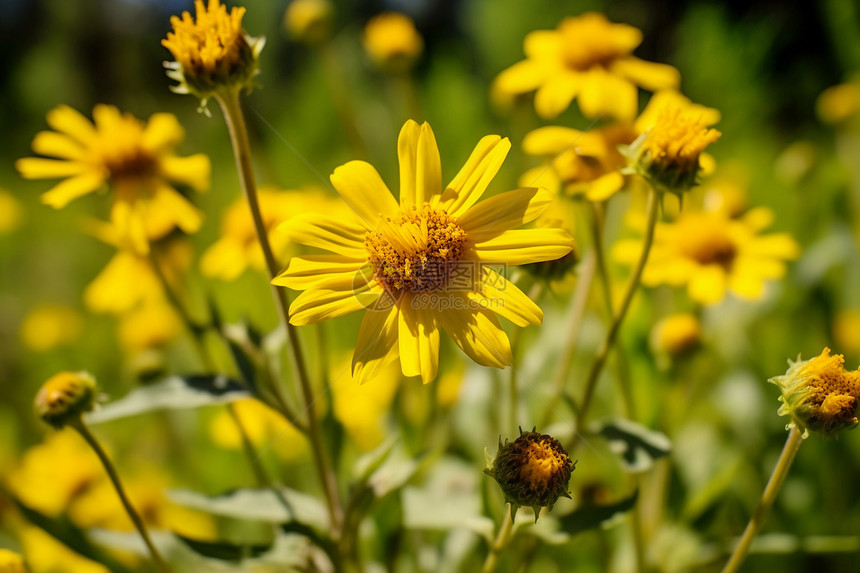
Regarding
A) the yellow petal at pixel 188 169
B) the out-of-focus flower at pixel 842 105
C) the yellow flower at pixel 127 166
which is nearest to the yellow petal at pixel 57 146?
the yellow flower at pixel 127 166

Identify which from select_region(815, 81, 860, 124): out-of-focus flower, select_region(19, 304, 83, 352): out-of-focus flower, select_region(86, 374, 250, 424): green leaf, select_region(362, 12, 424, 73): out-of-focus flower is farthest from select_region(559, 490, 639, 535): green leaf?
select_region(19, 304, 83, 352): out-of-focus flower

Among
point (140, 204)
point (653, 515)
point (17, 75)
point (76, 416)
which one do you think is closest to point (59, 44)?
point (17, 75)

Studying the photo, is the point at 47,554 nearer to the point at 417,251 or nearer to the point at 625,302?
the point at 417,251

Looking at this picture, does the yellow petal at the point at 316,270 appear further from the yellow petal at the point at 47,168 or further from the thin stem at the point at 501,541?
the yellow petal at the point at 47,168

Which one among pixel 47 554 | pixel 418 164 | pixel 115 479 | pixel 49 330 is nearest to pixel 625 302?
pixel 418 164

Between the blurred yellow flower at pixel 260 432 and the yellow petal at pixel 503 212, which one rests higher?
the yellow petal at pixel 503 212
